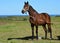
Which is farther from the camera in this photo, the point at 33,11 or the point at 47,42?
the point at 33,11

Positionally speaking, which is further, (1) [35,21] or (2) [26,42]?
(1) [35,21]

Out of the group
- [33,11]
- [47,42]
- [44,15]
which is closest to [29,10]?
[33,11]

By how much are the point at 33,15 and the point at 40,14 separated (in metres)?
0.83

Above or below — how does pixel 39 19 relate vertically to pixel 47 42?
above

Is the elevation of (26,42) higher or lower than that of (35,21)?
lower

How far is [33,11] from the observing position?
15.8 metres

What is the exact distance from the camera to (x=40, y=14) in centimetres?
1642

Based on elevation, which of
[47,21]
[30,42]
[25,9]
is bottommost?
[30,42]

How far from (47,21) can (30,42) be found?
2821 mm

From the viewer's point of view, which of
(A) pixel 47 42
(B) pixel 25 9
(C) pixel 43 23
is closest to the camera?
(A) pixel 47 42

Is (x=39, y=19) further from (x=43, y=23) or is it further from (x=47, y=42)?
(x=47, y=42)

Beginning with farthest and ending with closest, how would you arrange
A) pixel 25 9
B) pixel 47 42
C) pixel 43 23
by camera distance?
pixel 43 23
pixel 25 9
pixel 47 42

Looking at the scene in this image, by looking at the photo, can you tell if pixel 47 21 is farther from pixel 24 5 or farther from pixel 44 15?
pixel 24 5

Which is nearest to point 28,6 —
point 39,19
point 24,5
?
point 24,5
